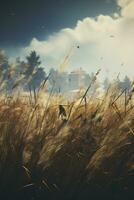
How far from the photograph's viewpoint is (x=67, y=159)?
96.8 inches

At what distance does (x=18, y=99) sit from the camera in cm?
329

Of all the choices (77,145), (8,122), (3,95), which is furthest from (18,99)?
(77,145)

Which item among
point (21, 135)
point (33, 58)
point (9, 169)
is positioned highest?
point (33, 58)

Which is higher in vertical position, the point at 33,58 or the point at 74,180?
the point at 33,58

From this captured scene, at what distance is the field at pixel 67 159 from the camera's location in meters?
2.36

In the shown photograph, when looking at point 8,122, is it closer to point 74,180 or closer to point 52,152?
point 52,152

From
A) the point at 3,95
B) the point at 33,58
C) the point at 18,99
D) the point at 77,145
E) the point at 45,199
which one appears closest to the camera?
the point at 45,199

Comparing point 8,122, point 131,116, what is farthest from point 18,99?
point 131,116

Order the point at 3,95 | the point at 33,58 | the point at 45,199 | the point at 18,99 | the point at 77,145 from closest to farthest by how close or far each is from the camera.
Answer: the point at 45,199 < the point at 77,145 < the point at 18,99 < the point at 3,95 < the point at 33,58

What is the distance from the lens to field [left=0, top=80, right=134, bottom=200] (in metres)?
2.36

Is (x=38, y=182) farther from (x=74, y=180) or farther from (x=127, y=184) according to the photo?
(x=127, y=184)

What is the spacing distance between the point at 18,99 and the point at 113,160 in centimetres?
115

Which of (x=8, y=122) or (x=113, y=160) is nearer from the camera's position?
(x=113, y=160)

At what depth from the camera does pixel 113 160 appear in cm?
246
